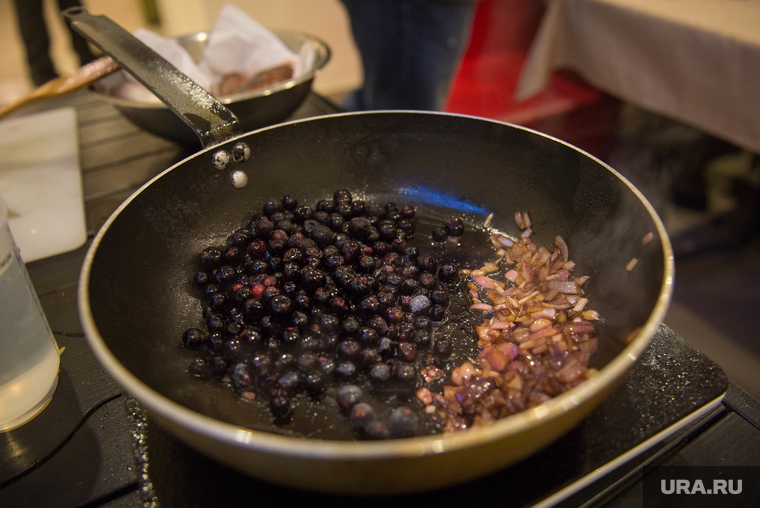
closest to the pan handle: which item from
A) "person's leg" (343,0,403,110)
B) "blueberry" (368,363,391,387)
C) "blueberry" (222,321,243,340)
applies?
"blueberry" (222,321,243,340)

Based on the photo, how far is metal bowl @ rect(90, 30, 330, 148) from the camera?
133 centimetres

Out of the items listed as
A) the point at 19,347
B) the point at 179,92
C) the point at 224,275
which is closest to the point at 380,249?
the point at 224,275

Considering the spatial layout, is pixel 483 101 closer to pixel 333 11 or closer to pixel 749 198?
pixel 749 198

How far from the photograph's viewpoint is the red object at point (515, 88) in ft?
9.66

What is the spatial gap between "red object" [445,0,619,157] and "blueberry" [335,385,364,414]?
2492mm

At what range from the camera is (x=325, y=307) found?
1.01 metres

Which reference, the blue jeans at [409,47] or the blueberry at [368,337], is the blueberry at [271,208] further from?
the blue jeans at [409,47]

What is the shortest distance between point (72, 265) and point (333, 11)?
396 centimetres

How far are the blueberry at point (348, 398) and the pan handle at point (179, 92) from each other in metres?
0.68

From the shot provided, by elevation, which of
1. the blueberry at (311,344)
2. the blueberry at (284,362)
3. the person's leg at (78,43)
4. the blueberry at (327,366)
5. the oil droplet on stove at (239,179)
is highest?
the oil droplet on stove at (239,179)

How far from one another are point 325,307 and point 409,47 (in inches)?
69.1

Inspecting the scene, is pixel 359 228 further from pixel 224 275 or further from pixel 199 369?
pixel 199 369

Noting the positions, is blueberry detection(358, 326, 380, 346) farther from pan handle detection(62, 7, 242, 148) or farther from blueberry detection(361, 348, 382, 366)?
pan handle detection(62, 7, 242, 148)

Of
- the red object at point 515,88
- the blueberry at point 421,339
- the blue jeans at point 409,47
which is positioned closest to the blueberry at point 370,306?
the blueberry at point 421,339
